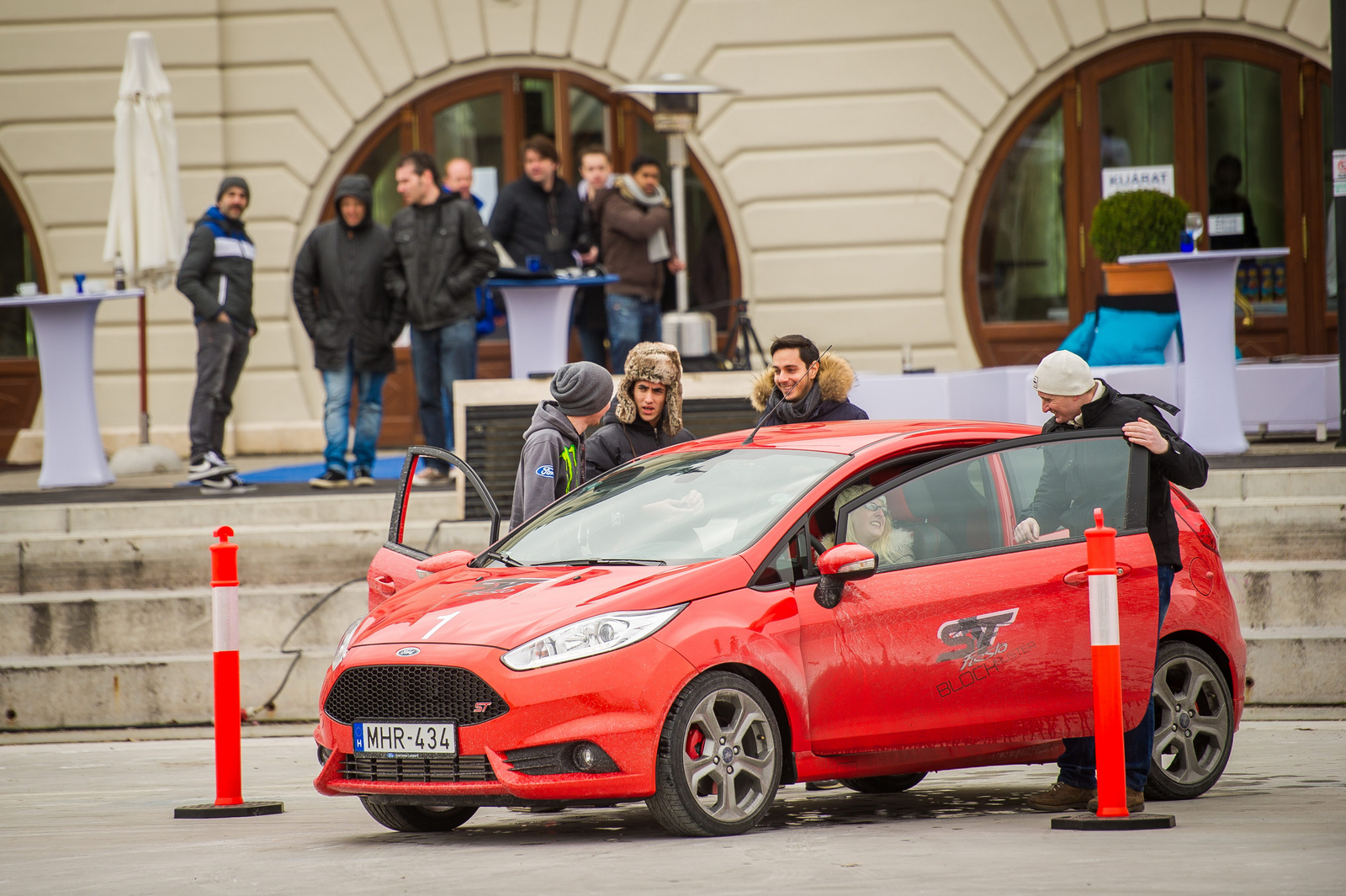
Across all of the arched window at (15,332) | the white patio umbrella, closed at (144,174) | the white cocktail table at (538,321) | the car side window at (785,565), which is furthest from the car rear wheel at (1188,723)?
the arched window at (15,332)

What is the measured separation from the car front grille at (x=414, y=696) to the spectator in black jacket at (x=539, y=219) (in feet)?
28.6

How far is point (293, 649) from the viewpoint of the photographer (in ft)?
34.9

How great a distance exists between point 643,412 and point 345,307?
18.2 feet

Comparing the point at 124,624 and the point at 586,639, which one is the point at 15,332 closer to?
the point at 124,624

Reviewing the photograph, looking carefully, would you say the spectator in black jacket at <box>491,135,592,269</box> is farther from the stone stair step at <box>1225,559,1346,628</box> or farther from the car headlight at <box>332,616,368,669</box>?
the car headlight at <box>332,616,368,669</box>

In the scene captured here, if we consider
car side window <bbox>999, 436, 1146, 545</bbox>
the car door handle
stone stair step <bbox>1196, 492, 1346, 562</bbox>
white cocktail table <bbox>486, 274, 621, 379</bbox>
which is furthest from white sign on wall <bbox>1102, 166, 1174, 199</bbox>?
the car door handle

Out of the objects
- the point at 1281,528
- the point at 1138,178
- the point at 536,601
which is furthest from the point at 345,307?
the point at 1138,178

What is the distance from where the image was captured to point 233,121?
18328mm

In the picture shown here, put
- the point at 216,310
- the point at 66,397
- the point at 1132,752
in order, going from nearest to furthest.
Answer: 1. the point at 1132,752
2. the point at 216,310
3. the point at 66,397

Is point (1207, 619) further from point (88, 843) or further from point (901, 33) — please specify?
point (901, 33)

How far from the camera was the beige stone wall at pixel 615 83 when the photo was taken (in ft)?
→ 58.8

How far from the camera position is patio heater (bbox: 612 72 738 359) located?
1425cm

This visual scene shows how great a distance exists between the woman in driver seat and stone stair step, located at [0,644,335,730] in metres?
4.64

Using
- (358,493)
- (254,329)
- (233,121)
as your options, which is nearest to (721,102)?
(233,121)
